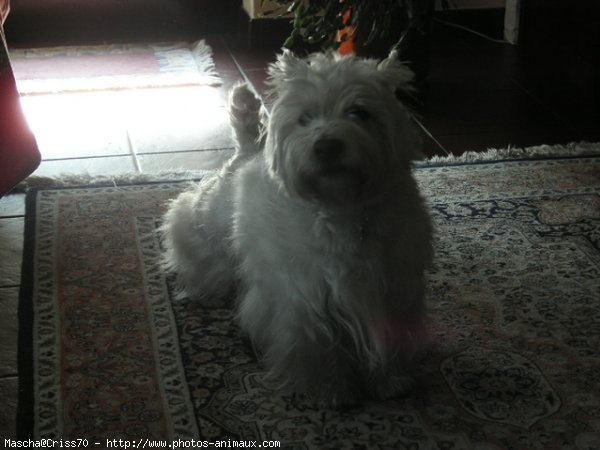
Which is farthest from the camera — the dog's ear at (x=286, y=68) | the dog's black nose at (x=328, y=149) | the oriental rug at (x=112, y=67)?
the oriental rug at (x=112, y=67)

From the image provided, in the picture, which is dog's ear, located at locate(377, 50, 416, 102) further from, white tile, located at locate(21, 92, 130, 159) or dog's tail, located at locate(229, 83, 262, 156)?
white tile, located at locate(21, 92, 130, 159)

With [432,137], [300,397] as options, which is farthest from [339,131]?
[432,137]

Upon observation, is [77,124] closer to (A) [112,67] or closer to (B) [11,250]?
(A) [112,67]

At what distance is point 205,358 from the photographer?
2.04 metres

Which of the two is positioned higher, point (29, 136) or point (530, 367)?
point (29, 136)

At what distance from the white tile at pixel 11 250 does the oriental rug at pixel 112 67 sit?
1.47 m

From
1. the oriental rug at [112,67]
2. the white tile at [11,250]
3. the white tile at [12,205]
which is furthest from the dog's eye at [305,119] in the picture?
the oriental rug at [112,67]

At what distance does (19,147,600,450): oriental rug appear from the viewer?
177 cm

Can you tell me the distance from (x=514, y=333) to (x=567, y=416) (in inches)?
13.6

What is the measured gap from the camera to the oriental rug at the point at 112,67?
4.18m

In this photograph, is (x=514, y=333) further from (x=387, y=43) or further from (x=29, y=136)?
(x=387, y=43)

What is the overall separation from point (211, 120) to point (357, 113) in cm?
209

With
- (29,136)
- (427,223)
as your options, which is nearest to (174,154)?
(29,136)

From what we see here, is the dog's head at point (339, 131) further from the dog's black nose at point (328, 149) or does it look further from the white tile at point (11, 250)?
the white tile at point (11, 250)
